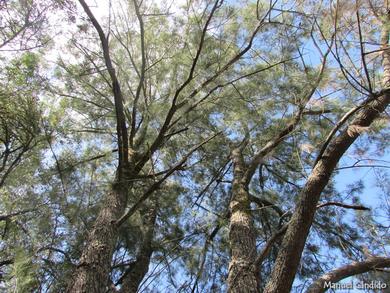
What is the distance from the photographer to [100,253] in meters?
2.65

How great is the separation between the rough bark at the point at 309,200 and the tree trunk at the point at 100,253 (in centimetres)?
134

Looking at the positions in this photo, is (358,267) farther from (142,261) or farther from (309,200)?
(142,261)

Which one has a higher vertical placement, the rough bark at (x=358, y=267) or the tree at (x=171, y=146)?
the tree at (x=171, y=146)

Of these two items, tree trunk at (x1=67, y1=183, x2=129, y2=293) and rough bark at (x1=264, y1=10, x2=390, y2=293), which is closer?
rough bark at (x1=264, y1=10, x2=390, y2=293)

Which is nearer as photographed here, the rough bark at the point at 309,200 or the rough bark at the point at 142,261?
the rough bark at the point at 309,200

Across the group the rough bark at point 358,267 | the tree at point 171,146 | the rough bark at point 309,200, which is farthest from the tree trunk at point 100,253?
the rough bark at point 358,267

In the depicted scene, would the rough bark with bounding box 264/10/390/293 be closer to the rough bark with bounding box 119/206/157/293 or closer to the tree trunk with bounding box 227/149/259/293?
the tree trunk with bounding box 227/149/259/293

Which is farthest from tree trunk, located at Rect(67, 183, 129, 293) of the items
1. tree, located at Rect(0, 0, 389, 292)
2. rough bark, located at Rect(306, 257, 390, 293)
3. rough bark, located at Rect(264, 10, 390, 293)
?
rough bark, located at Rect(306, 257, 390, 293)

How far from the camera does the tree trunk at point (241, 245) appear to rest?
2.27 meters

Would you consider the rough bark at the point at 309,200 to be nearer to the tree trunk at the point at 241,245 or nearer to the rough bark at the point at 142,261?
the tree trunk at the point at 241,245

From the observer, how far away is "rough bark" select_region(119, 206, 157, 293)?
353 cm

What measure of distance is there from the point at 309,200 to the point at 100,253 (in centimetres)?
163

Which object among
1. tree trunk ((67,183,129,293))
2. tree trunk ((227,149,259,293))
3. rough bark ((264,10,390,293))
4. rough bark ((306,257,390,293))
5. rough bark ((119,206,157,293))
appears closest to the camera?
rough bark ((264,10,390,293))

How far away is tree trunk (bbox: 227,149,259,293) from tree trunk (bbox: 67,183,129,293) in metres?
0.87
